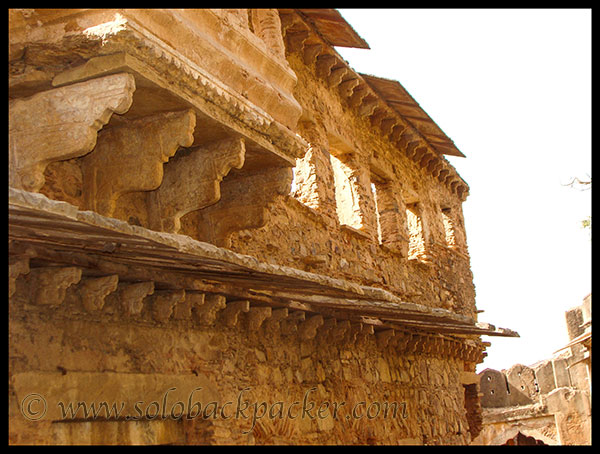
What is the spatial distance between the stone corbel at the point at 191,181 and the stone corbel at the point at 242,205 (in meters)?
0.66

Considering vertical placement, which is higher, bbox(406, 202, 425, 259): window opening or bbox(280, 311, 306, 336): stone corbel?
bbox(406, 202, 425, 259): window opening

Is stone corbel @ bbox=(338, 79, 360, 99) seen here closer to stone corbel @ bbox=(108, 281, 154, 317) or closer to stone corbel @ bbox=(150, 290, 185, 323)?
stone corbel @ bbox=(150, 290, 185, 323)

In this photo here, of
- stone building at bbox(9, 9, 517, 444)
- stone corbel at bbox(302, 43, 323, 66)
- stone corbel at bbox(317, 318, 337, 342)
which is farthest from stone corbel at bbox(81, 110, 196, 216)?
stone corbel at bbox(302, 43, 323, 66)

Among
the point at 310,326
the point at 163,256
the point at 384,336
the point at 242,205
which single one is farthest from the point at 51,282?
the point at 384,336

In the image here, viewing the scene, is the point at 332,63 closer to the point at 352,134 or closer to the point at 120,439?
the point at 352,134

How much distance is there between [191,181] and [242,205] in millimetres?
748

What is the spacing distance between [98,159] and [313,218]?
328 cm

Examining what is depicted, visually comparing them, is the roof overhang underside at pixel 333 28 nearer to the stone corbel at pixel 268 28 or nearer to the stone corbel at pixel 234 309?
the stone corbel at pixel 268 28

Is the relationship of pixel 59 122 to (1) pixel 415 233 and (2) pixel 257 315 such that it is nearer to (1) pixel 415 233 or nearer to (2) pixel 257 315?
(2) pixel 257 315

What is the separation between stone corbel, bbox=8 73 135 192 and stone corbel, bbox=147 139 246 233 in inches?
44.2

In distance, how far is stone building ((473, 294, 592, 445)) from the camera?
18.2 meters

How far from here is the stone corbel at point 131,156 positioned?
4711 millimetres
